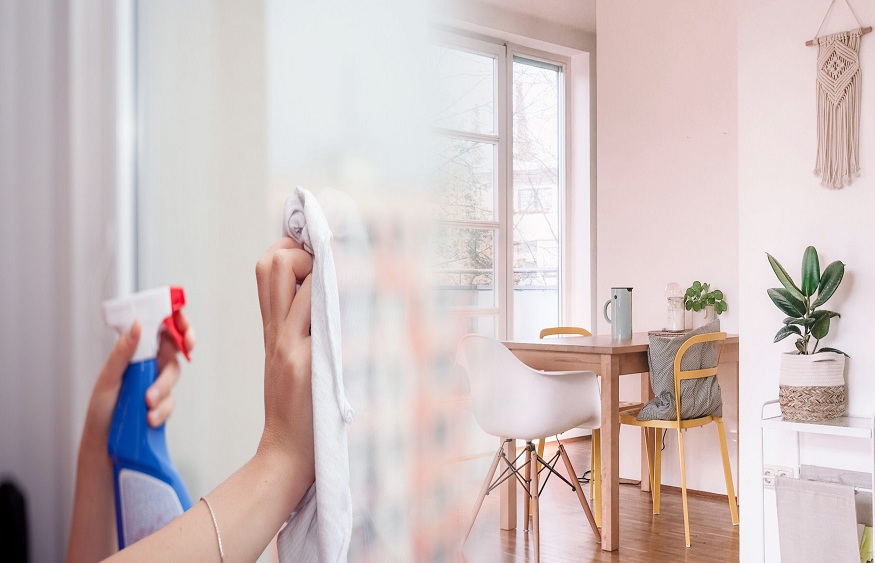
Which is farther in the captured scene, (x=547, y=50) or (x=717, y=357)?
(x=547, y=50)

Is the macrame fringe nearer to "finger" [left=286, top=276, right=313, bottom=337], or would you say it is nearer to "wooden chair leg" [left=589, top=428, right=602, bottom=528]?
"wooden chair leg" [left=589, top=428, right=602, bottom=528]

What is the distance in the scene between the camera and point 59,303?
520 mm

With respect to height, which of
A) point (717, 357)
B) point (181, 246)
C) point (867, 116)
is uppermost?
point (867, 116)

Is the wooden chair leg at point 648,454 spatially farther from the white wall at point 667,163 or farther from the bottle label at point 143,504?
the bottle label at point 143,504

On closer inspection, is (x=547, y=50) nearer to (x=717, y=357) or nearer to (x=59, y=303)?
(x=717, y=357)

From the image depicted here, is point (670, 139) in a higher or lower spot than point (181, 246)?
higher

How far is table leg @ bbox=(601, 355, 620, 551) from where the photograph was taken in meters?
2.70

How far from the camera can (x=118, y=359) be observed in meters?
0.52

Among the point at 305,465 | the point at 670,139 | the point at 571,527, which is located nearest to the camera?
the point at 305,465

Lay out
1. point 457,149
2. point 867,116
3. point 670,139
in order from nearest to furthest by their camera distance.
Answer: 1. point 457,149
2. point 867,116
3. point 670,139

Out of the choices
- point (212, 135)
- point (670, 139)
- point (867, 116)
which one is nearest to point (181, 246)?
point (212, 135)

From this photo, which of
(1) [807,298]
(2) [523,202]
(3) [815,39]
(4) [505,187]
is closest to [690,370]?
(1) [807,298]

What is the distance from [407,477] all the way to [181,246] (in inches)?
11.7

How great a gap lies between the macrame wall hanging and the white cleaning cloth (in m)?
1.92
